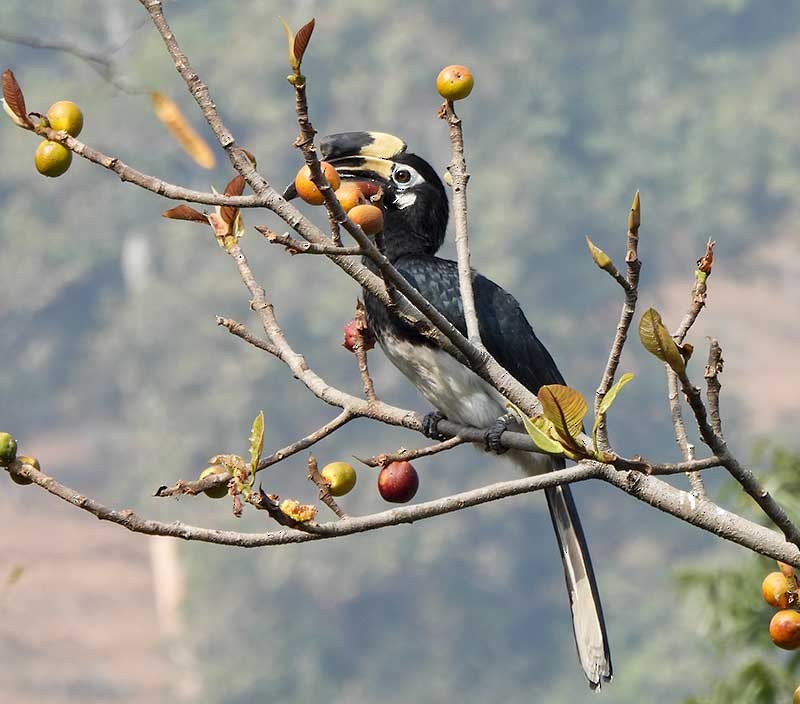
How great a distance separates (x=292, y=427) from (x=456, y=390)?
27.0m

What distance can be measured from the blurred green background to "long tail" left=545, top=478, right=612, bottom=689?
69.1 ft

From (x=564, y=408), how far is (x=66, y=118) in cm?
74

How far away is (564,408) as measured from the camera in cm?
164

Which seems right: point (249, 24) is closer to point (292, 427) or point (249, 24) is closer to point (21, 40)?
point (292, 427)

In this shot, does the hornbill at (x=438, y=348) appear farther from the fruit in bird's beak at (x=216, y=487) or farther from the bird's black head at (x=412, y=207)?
the fruit in bird's beak at (x=216, y=487)

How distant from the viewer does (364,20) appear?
36.5m

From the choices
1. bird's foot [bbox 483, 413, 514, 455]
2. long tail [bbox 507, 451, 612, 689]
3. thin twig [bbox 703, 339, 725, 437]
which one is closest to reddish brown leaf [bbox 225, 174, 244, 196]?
bird's foot [bbox 483, 413, 514, 455]

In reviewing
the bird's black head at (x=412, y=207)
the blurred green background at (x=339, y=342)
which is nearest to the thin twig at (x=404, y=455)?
the bird's black head at (x=412, y=207)

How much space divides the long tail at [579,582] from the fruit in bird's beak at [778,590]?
3.19 feet

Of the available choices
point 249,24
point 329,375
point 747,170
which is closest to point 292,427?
point 329,375

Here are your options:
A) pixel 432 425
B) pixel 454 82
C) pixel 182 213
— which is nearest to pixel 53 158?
pixel 182 213

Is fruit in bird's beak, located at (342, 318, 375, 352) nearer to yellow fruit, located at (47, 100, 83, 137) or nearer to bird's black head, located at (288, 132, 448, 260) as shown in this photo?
yellow fruit, located at (47, 100, 83, 137)

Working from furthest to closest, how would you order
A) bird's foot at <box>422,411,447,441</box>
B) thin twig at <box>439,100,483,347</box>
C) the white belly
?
the white belly < bird's foot at <box>422,411,447,441</box> < thin twig at <box>439,100,483,347</box>

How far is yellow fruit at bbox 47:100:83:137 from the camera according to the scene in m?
1.91
